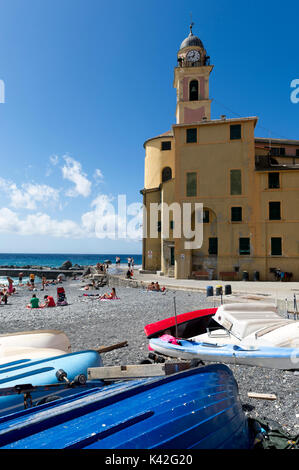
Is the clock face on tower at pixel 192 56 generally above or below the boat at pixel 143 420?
above

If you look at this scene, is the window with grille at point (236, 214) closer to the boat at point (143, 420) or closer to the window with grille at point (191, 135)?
the window with grille at point (191, 135)

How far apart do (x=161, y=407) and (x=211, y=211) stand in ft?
78.6

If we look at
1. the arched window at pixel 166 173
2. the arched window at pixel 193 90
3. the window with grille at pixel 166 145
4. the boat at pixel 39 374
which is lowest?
the boat at pixel 39 374

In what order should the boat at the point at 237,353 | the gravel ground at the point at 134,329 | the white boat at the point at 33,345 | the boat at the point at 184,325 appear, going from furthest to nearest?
the boat at the point at 184,325 → the boat at the point at 237,353 → the white boat at the point at 33,345 → the gravel ground at the point at 134,329

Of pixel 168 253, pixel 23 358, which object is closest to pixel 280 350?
pixel 23 358

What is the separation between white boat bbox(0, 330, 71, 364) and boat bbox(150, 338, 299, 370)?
2.62 m

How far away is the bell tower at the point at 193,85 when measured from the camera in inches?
1302

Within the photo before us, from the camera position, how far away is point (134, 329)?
34.7 feet

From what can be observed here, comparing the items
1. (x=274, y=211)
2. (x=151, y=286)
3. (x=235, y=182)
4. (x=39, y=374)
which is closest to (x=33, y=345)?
(x=39, y=374)

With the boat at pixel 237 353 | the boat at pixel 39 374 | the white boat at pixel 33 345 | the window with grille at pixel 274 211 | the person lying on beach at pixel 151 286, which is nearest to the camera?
the boat at pixel 39 374

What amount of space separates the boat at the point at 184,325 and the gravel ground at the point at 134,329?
0.57 metres

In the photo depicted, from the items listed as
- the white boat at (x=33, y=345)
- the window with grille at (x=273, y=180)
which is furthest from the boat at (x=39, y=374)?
the window with grille at (x=273, y=180)

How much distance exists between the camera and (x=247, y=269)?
24516 mm
